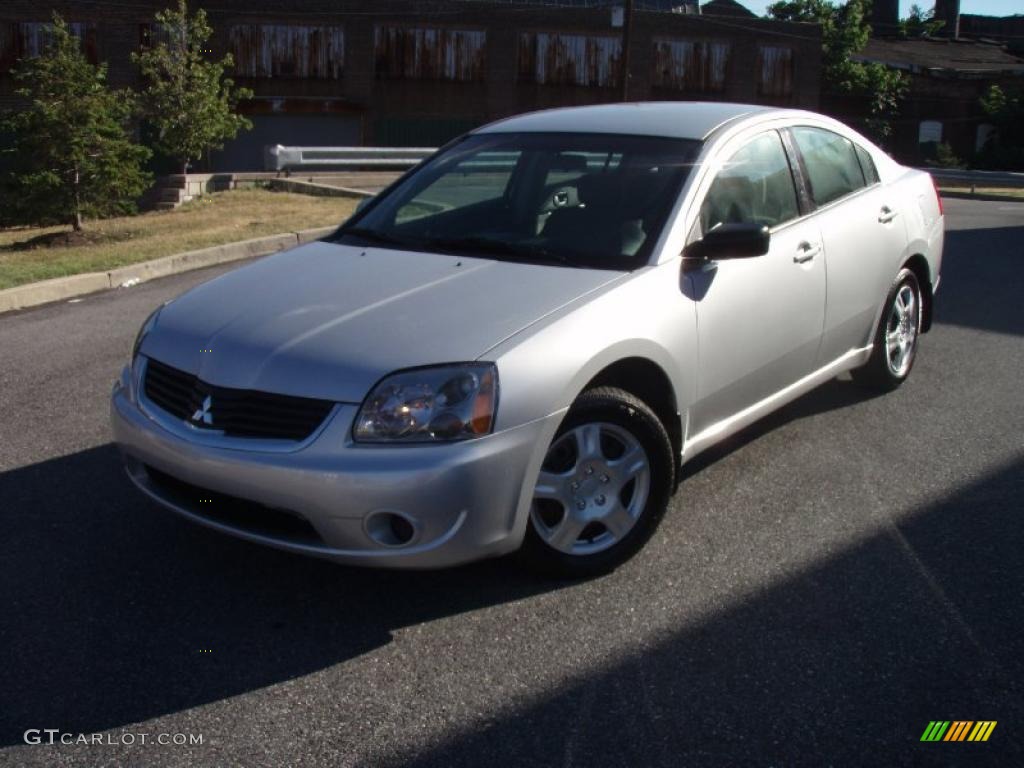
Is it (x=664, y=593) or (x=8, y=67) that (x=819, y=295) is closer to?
(x=664, y=593)

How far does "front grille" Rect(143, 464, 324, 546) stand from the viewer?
12.1ft

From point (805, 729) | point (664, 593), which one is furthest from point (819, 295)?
point (805, 729)

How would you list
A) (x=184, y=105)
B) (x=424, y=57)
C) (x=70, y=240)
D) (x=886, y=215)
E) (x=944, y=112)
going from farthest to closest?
(x=944, y=112) < (x=424, y=57) < (x=184, y=105) < (x=70, y=240) < (x=886, y=215)

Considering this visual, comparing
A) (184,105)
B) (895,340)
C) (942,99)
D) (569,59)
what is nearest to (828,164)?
(895,340)

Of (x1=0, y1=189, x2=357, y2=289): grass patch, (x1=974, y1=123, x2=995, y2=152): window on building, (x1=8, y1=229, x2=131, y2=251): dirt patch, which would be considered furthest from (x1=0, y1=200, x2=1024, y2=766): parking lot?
(x1=974, y1=123, x2=995, y2=152): window on building

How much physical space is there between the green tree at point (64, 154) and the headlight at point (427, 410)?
12.9m

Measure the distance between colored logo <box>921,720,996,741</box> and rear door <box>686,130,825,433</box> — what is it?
5.29ft

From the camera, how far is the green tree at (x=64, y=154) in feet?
49.2

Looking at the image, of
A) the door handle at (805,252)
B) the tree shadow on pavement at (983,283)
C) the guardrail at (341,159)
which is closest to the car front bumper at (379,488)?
the door handle at (805,252)

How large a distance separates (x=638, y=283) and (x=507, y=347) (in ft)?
2.46

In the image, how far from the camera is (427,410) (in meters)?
3.57

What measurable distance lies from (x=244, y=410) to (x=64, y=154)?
12.8 metres

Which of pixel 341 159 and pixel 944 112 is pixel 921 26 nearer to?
pixel 944 112

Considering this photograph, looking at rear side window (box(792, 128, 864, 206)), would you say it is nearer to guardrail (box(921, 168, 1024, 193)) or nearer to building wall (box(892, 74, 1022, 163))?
guardrail (box(921, 168, 1024, 193))
